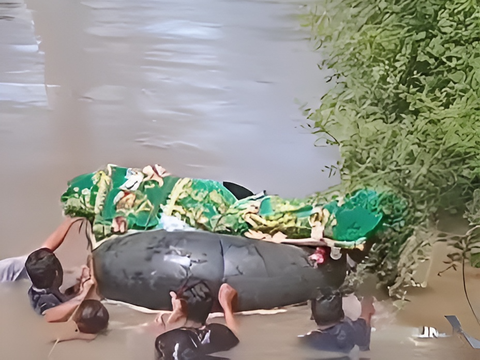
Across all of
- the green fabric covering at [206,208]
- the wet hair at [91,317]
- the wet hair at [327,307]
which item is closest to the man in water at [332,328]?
the wet hair at [327,307]

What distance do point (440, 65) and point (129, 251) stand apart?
2.13ft

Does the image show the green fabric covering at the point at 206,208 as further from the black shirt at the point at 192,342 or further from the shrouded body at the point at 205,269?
the black shirt at the point at 192,342

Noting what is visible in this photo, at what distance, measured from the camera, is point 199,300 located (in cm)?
83

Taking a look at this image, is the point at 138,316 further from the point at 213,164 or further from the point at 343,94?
the point at 343,94

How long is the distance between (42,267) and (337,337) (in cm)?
55

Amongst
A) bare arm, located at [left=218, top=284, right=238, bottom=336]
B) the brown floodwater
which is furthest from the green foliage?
bare arm, located at [left=218, top=284, right=238, bottom=336]

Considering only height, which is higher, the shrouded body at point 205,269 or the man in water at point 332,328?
the shrouded body at point 205,269

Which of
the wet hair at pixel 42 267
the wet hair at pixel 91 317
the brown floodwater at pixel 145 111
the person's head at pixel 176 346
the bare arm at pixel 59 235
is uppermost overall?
the brown floodwater at pixel 145 111

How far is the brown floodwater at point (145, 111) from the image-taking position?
0.82m

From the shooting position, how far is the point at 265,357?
2.81ft

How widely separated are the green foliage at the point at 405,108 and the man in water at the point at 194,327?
0.89 feet

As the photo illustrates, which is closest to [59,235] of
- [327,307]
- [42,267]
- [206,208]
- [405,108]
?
[42,267]

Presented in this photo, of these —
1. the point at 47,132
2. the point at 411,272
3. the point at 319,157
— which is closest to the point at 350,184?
the point at 319,157

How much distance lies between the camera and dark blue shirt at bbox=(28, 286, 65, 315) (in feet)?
2.79
